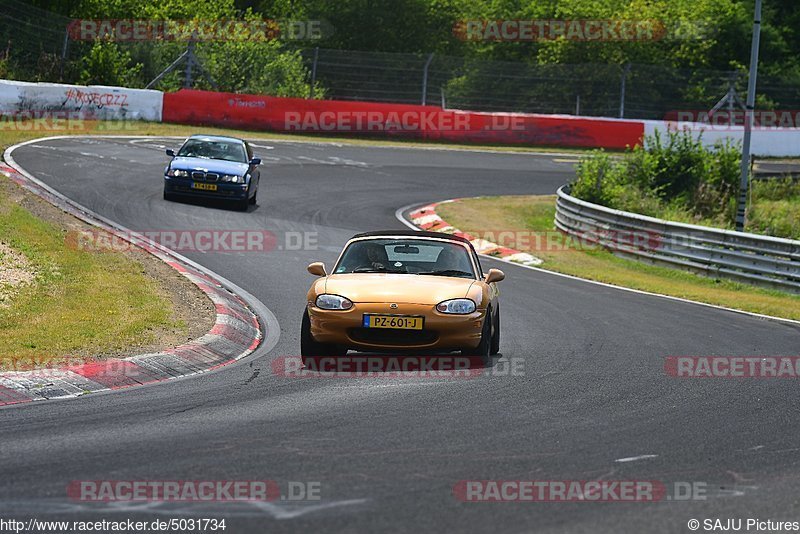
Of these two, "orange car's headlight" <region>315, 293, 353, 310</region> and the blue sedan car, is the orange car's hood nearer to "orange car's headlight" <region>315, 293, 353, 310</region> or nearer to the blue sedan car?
"orange car's headlight" <region>315, 293, 353, 310</region>

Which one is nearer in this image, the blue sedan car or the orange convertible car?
the orange convertible car

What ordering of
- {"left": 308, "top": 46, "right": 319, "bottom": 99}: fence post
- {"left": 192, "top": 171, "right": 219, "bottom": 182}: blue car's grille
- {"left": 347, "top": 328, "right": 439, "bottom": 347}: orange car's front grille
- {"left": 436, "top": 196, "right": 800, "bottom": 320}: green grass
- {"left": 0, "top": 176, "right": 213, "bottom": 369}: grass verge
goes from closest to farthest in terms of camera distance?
{"left": 0, "top": 176, "right": 213, "bottom": 369}: grass verge < {"left": 347, "top": 328, "right": 439, "bottom": 347}: orange car's front grille < {"left": 436, "top": 196, "right": 800, "bottom": 320}: green grass < {"left": 192, "top": 171, "right": 219, "bottom": 182}: blue car's grille < {"left": 308, "top": 46, "right": 319, "bottom": 99}: fence post

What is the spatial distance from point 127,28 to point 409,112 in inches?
462

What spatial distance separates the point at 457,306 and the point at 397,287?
1.98ft

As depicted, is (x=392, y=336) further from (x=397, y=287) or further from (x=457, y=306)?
(x=457, y=306)

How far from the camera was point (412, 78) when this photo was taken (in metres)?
41.9

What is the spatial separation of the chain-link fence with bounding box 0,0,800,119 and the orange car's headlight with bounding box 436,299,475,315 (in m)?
30.9

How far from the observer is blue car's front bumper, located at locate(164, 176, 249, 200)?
23.4 metres

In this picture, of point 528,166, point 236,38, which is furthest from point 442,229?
point 236,38

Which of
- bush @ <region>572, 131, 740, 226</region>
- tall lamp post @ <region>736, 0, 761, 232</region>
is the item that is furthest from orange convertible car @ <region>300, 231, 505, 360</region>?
bush @ <region>572, 131, 740, 226</region>

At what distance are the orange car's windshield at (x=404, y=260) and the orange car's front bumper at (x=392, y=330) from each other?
1.03 meters

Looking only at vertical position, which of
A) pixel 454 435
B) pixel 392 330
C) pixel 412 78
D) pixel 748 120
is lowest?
pixel 454 435

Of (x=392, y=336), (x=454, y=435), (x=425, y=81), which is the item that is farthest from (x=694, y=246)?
(x=425, y=81)

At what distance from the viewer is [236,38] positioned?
44531 millimetres
